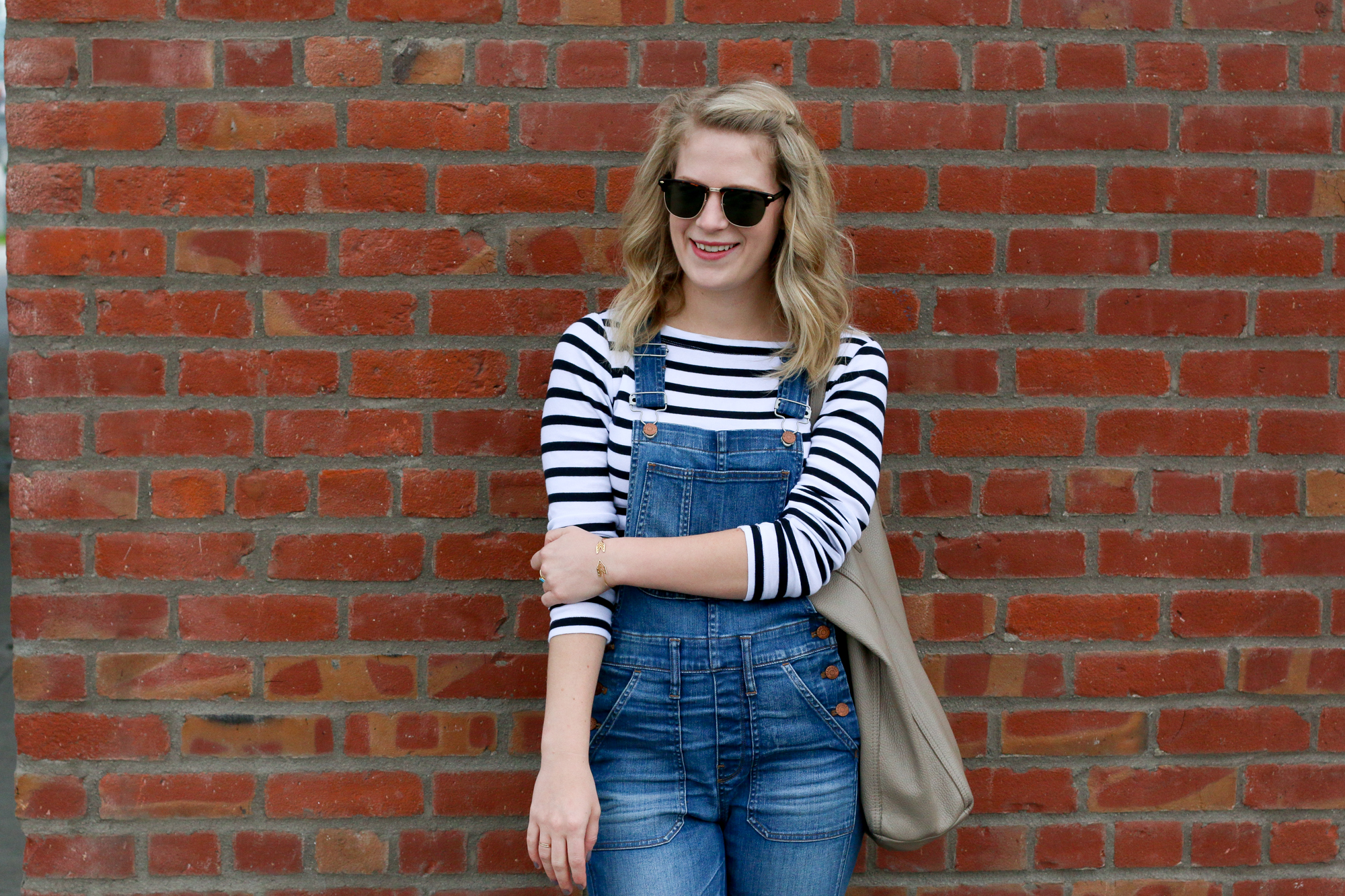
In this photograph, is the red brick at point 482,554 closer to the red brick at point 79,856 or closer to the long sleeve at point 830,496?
the long sleeve at point 830,496

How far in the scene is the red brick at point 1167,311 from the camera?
88.2 inches

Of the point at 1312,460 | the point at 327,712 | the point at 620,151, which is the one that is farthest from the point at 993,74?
the point at 327,712

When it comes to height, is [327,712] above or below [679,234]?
below

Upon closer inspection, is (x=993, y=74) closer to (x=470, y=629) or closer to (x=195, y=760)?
(x=470, y=629)

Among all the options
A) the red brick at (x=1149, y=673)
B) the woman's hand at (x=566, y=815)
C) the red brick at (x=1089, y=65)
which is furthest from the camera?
the red brick at (x=1149, y=673)

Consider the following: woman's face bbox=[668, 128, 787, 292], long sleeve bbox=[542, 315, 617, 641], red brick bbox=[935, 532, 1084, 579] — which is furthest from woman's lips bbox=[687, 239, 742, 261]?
red brick bbox=[935, 532, 1084, 579]

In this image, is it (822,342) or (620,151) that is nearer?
(822,342)

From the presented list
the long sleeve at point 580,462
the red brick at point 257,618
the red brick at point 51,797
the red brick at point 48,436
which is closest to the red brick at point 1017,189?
the long sleeve at point 580,462

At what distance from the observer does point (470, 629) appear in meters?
2.23

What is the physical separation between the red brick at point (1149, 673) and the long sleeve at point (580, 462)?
115 cm

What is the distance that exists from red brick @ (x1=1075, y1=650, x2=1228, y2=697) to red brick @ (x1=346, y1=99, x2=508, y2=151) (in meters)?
1.61

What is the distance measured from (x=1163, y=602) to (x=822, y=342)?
1069 millimetres

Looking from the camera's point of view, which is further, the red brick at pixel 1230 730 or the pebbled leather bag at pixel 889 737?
the red brick at pixel 1230 730

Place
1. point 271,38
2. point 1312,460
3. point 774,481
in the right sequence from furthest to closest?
point 1312,460 → point 271,38 → point 774,481
